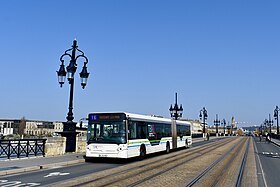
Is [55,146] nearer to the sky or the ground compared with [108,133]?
nearer to the ground

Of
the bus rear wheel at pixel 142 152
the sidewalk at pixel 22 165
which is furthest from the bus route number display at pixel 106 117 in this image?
the bus rear wheel at pixel 142 152

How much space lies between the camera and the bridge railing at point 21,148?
1678 centimetres

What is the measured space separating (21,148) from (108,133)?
5010 millimetres

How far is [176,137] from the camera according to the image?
1121 inches

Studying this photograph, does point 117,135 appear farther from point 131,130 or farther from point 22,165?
point 22,165

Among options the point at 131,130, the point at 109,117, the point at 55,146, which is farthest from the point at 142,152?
the point at 55,146

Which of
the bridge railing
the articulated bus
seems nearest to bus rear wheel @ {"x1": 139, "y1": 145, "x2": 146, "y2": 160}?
the articulated bus

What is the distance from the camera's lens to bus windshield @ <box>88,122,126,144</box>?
691 inches

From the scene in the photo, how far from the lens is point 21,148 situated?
17984 mm

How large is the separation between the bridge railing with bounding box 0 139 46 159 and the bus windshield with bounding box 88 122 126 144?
3.41 meters

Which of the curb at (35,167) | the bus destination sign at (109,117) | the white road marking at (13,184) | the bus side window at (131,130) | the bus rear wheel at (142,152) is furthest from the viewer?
the bus rear wheel at (142,152)

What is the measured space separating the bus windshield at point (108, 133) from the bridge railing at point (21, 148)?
3407mm

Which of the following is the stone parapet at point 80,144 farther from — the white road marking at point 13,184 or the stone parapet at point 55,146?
the white road marking at point 13,184

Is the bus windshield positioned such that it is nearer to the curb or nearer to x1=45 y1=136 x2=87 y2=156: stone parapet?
the curb
